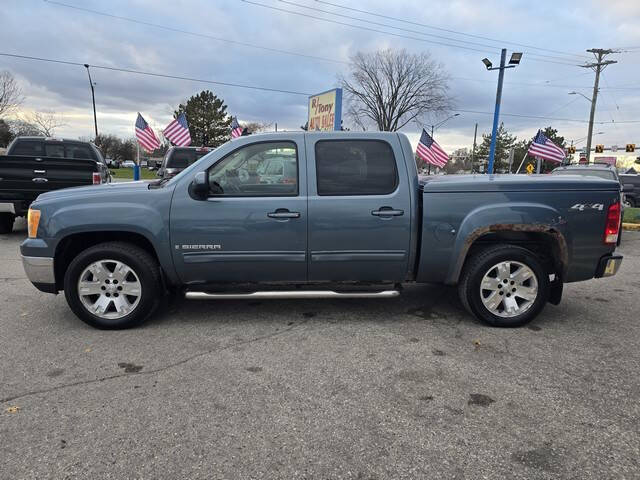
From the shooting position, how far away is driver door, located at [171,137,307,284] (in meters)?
4.11

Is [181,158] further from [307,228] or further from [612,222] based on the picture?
[612,222]

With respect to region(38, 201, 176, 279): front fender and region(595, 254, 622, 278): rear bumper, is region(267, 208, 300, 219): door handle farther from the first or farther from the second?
region(595, 254, 622, 278): rear bumper

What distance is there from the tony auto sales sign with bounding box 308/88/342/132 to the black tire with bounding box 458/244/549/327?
1305cm

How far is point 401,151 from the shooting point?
14.1ft

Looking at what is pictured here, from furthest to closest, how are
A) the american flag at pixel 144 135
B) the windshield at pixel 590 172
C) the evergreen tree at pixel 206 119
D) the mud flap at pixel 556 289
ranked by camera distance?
1. the evergreen tree at pixel 206 119
2. the american flag at pixel 144 135
3. the windshield at pixel 590 172
4. the mud flap at pixel 556 289

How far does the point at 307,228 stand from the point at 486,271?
5.70 feet

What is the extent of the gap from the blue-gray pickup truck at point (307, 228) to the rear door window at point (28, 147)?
7.91m

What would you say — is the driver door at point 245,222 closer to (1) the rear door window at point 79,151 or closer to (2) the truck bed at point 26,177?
(2) the truck bed at point 26,177

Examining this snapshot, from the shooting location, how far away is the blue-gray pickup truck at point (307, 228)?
13.5 ft

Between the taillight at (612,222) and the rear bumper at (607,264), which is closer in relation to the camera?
the taillight at (612,222)

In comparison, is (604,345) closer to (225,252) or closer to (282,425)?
(282,425)

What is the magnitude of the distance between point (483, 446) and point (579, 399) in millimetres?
986

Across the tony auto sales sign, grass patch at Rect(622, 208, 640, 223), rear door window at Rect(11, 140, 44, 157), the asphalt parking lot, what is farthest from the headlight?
grass patch at Rect(622, 208, 640, 223)

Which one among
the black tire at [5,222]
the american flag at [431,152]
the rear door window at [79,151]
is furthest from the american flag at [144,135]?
the black tire at [5,222]
